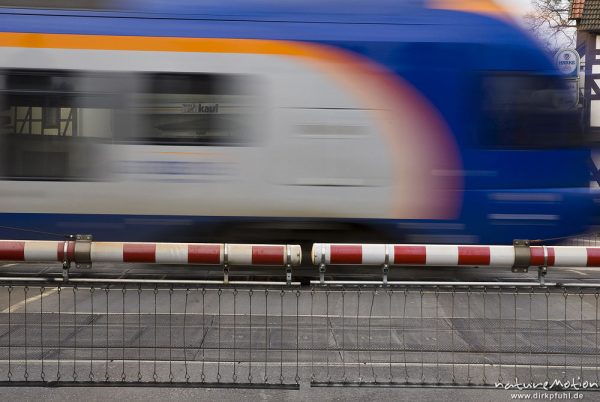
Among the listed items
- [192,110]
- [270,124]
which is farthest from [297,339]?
[192,110]

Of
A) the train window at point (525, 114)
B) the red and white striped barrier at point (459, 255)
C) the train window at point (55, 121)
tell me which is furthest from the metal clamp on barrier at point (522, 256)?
the train window at point (55, 121)

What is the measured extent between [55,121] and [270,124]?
114 inches

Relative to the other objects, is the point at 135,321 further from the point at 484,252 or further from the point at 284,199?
the point at 284,199

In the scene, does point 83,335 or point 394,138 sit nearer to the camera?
point 83,335

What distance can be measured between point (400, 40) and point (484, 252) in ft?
15.1

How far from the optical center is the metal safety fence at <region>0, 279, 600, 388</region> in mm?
4359

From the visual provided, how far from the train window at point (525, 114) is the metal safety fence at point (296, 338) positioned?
4181 millimetres

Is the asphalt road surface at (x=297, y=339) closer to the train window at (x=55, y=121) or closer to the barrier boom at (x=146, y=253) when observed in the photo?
the barrier boom at (x=146, y=253)

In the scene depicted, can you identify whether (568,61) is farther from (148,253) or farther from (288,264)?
(148,253)

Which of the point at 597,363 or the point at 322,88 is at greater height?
the point at 322,88

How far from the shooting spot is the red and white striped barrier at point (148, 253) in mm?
4203

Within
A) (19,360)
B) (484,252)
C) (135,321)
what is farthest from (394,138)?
(19,360)

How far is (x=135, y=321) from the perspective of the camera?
4.49 meters

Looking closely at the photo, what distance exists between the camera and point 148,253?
4.32 meters
